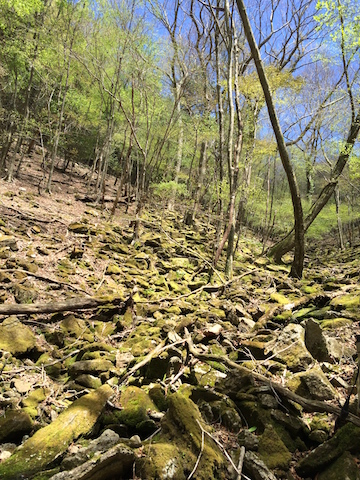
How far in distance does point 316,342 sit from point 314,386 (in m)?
0.86

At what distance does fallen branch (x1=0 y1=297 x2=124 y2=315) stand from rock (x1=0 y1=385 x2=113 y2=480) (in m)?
2.07

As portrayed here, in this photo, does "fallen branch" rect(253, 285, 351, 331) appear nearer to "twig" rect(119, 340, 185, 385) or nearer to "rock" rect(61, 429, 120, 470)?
"twig" rect(119, 340, 185, 385)

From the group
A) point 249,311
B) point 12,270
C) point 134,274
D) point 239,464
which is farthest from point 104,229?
point 239,464

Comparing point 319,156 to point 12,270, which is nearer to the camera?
point 12,270

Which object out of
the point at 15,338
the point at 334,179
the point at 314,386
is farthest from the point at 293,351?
the point at 334,179

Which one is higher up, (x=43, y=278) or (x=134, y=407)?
(x=134, y=407)

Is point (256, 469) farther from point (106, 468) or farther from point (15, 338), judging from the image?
point (15, 338)

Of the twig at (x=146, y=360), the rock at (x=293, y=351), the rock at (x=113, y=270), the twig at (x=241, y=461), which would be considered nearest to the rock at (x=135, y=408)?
the twig at (x=146, y=360)

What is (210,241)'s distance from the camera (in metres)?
13.8

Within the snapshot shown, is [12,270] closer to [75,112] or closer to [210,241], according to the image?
[210,241]

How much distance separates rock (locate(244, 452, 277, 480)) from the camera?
1.75 meters

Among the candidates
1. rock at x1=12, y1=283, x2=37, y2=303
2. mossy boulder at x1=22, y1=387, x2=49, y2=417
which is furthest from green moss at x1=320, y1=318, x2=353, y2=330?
rock at x1=12, y1=283, x2=37, y2=303

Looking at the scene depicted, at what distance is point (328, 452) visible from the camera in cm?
188

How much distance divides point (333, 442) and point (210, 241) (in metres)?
12.0
